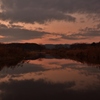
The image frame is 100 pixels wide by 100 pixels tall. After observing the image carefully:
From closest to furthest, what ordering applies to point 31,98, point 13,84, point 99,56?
point 31,98, point 13,84, point 99,56

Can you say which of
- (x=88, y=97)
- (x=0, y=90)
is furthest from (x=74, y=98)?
(x=0, y=90)

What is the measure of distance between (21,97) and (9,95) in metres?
0.79

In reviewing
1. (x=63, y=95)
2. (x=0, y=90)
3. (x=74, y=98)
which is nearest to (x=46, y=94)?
(x=63, y=95)

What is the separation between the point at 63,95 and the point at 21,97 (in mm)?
2152

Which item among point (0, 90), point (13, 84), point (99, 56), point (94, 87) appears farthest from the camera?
point (99, 56)

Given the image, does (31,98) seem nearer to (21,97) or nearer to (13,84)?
(21,97)

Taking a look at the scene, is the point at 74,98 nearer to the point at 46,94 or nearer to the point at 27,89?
the point at 46,94

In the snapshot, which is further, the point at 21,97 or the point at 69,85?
the point at 69,85

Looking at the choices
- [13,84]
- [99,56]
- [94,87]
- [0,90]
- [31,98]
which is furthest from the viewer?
[99,56]

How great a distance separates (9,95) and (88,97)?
3.97 meters

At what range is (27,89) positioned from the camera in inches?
518

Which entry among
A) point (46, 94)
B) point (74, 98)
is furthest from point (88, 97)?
point (46, 94)

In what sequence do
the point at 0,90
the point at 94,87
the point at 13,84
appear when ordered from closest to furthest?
the point at 0,90 < the point at 94,87 < the point at 13,84

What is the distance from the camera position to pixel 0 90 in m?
12.7
